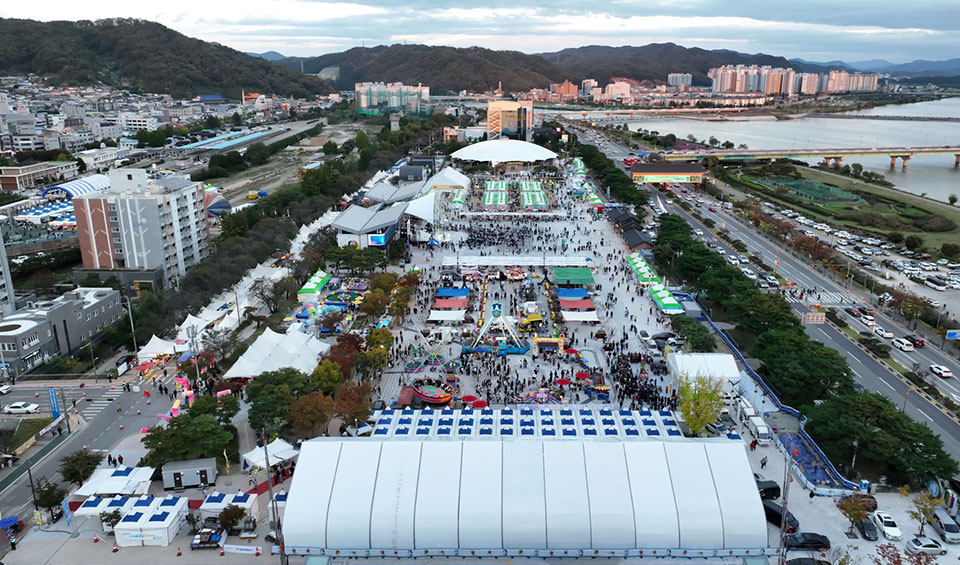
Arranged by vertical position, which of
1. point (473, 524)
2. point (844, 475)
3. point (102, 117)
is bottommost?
point (844, 475)

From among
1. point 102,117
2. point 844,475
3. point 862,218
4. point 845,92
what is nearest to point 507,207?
point 862,218

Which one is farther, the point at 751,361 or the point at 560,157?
the point at 560,157

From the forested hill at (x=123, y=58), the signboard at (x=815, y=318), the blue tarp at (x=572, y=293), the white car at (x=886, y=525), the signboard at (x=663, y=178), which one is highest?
the forested hill at (x=123, y=58)

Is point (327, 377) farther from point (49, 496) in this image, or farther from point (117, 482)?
point (49, 496)

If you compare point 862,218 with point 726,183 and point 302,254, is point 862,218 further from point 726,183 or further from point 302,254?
point 302,254

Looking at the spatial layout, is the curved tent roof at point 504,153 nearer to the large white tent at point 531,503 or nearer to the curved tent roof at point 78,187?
the curved tent roof at point 78,187

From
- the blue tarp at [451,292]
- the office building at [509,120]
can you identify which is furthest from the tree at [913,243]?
the office building at [509,120]

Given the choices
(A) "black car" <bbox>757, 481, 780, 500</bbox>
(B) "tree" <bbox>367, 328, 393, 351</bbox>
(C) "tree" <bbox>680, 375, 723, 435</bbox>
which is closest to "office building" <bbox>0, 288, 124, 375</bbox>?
(B) "tree" <bbox>367, 328, 393, 351</bbox>
